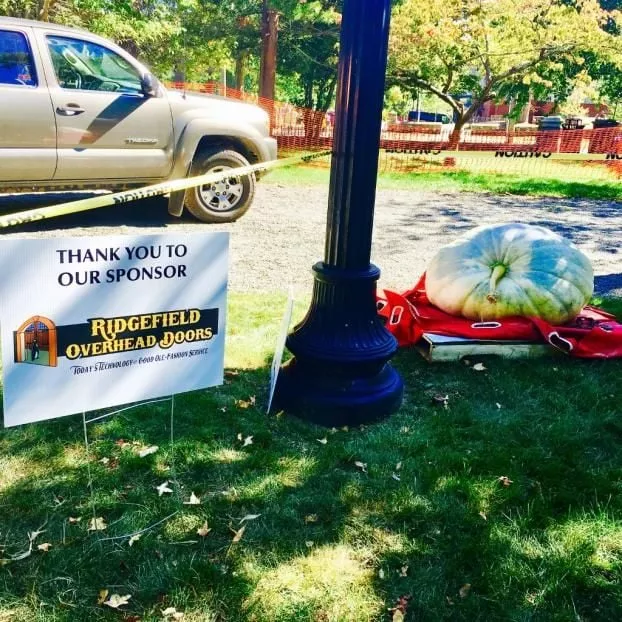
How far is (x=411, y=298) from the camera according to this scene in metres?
4.98

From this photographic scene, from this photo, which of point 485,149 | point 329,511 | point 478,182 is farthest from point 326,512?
point 485,149

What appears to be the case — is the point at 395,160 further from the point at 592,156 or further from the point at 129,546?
the point at 129,546

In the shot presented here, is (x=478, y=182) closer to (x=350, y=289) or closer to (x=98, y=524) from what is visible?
(x=350, y=289)

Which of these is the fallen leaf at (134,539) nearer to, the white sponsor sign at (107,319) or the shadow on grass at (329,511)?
the shadow on grass at (329,511)

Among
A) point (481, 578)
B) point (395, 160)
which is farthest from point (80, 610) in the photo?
point (395, 160)

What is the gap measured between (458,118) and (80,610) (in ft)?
59.3

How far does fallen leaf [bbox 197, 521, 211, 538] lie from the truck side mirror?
20.1 feet

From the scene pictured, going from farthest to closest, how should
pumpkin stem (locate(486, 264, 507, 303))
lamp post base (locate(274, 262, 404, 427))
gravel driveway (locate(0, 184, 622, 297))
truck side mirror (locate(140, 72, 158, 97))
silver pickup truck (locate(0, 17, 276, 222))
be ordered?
truck side mirror (locate(140, 72, 158, 97)), silver pickup truck (locate(0, 17, 276, 222)), gravel driveway (locate(0, 184, 622, 297)), pumpkin stem (locate(486, 264, 507, 303)), lamp post base (locate(274, 262, 404, 427))

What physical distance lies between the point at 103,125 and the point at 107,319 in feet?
18.1

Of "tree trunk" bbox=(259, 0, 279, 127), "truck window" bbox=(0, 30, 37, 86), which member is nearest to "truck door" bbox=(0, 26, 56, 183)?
"truck window" bbox=(0, 30, 37, 86)

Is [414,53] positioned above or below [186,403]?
above

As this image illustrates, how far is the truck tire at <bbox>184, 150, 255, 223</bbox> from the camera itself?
26.2 ft

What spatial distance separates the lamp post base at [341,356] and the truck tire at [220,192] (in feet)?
15.9

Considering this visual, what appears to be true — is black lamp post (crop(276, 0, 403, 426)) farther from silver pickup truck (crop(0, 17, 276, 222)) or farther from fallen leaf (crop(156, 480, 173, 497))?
silver pickup truck (crop(0, 17, 276, 222))
